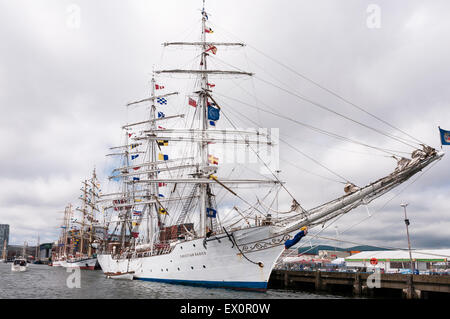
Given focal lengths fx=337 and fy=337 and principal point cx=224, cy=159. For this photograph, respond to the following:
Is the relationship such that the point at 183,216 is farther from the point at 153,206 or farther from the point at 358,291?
the point at 358,291

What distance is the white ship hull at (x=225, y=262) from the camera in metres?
24.3

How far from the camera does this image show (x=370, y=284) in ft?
86.9

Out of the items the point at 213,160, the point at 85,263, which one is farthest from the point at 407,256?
the point at 85,263

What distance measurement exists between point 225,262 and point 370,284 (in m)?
11.6

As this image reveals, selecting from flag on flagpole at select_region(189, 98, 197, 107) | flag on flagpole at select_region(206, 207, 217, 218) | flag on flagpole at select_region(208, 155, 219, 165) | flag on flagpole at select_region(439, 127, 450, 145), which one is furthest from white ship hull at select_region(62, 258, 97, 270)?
flag on flagpole at select_region(439, 127, 450, 145)

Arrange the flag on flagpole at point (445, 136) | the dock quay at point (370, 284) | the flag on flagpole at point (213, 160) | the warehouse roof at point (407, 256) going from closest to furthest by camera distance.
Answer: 1. the flag on flagpole at point (445, 136)
2. the dock quay at point (370, 284)
3. the flag on flagpole at point (213, 160)
4. the warehouse roof at point (407, 256)

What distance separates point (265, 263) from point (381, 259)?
22218 mm

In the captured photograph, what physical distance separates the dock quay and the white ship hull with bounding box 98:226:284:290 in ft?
29.2

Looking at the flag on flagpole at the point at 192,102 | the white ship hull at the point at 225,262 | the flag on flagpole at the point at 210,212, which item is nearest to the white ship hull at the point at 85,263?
the white ship hull at the point at 225,262

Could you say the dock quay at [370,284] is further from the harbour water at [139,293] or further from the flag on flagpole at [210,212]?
the flag on flagpole at [210,212]

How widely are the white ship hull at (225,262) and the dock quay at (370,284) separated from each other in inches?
351
